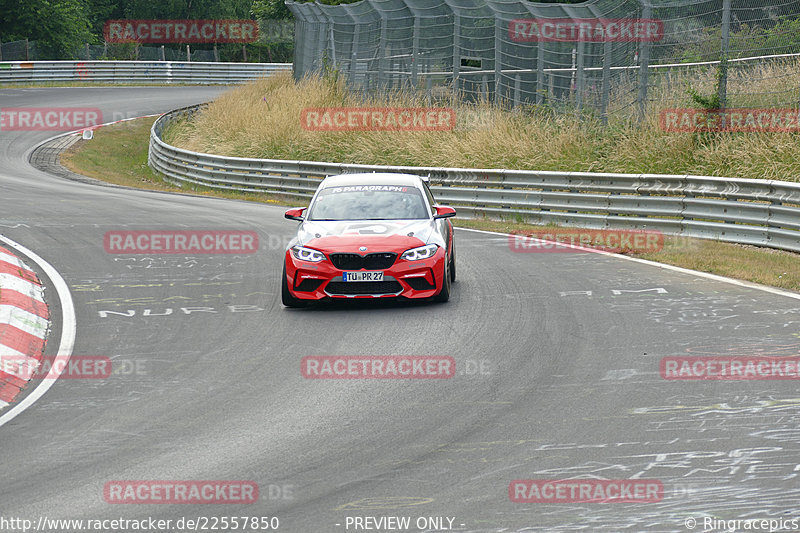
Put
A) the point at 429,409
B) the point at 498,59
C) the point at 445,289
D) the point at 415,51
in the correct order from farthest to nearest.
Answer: the point at 415,51 → the point at 498,59 → the point at 445,289 → the point at 429,409

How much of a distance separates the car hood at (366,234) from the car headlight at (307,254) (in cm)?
7

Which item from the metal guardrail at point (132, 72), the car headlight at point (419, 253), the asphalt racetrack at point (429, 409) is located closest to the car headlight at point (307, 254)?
the asphalt racetrack at point (429, 409)

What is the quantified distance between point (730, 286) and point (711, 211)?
13.9ft

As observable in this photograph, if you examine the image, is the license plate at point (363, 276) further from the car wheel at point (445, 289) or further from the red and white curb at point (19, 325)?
the red and white curb at point (19, 325)

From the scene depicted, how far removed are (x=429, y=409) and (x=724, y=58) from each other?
1326 cm

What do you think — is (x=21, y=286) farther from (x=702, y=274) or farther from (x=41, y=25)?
(x=41, y=25)

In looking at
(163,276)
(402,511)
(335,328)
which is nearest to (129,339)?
(335,328)

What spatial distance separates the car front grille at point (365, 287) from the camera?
11547 millimetres

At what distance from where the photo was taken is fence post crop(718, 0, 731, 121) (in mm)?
18500

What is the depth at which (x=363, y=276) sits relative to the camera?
11.5 metres

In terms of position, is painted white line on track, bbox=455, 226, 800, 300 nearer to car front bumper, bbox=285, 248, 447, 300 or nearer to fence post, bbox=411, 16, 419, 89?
car front bumper, bbox=285, 248, 447, 300

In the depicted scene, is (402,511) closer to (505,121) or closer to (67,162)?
(505,121)

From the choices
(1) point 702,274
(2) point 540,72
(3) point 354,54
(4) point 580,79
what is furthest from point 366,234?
(3) point 354,54

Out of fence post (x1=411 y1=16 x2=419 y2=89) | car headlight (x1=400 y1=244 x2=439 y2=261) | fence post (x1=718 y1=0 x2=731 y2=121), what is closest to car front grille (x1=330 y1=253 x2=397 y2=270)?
car headlight (x1=400 y1=244 x2=439 y2=261)
